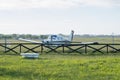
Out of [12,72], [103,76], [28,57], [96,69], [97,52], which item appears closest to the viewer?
[103,76]

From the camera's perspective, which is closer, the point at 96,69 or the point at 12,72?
the point at 12,72

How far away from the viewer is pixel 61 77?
49.8 feet

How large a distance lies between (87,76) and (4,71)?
163 inches

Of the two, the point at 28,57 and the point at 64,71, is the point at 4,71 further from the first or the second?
the point at 28,57

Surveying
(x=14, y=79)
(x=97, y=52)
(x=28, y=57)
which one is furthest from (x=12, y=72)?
(x=97, y=52)

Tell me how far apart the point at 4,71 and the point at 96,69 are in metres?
4.56

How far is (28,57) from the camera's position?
2561 cm

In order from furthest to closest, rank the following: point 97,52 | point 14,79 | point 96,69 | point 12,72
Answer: point 97,52, point 96,69, point 12,72, point 14,79

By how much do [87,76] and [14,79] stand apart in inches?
123

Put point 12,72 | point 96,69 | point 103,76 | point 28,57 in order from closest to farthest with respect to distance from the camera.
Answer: point 103,76
point 12,72
point 96,69
point 28,57

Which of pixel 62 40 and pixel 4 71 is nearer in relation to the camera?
pixel 4 71

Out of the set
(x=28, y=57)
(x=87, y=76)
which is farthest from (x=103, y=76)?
(x=28, y=57)


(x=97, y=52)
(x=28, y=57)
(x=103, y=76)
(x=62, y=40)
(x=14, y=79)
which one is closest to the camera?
(x=14, y=79)

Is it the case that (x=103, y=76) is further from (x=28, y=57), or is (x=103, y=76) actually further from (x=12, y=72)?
(x=28, y=57)
